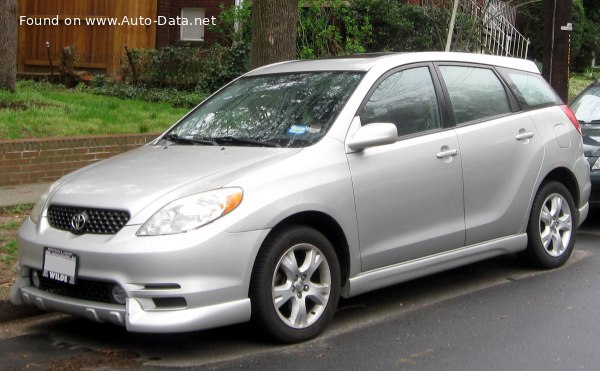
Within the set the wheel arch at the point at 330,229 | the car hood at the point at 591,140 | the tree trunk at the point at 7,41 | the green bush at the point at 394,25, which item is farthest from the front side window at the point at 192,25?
the wheel arch at the point at 330,229

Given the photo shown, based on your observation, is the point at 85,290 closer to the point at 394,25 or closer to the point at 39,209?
the point at 39,209

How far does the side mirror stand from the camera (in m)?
5.64

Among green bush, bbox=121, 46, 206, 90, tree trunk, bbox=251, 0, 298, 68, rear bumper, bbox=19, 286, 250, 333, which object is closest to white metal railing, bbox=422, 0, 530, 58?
green bush, bbox=121, 46, 206, 90

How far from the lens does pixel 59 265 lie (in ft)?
16.9

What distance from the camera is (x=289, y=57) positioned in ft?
30.1

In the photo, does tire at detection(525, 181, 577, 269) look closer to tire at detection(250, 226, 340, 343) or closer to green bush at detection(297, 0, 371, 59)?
tire at detection(250, 226, 340, 343)

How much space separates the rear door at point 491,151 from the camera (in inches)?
255

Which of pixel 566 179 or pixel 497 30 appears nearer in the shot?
pixel 566 179

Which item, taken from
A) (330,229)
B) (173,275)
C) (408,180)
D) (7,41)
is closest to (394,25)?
(7,41)

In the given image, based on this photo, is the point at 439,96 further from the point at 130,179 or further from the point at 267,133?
the point at 130,179

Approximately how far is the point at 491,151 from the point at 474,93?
50 centimetres

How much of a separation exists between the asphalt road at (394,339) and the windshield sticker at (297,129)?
1.29 m

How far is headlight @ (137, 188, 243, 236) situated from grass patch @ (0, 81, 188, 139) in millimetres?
5692

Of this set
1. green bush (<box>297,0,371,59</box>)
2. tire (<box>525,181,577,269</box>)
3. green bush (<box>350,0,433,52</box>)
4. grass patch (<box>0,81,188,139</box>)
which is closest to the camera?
tire (<box>525,181,577,269</box>)
